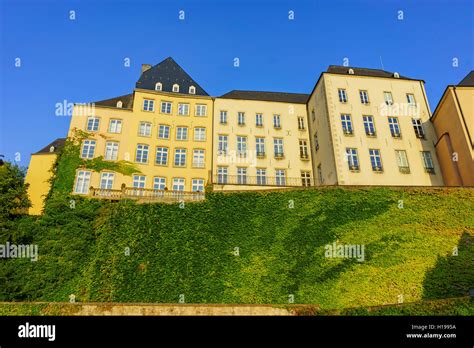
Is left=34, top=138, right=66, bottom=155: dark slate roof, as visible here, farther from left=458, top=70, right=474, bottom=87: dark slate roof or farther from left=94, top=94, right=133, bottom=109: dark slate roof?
left=458, top=70, right=474, bottom=87: dark slate roof

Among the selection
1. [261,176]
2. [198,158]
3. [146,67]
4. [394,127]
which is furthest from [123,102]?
[394,127]

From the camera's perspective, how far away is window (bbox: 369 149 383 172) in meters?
29.4

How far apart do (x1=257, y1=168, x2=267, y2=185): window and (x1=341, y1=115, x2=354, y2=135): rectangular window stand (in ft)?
30.1

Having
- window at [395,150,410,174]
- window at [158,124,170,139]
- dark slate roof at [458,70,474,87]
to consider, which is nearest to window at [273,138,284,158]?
window at [395,150,410,174]

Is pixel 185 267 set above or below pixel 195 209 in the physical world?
below

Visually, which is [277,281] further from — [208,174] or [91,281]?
[208,174]

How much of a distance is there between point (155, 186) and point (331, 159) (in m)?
17.6

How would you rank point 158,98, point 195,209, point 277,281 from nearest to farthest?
1. point 277,281
2. point 195,209
3. point 158,98

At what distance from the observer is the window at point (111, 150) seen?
106 feet

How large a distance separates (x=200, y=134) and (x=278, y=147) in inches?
351

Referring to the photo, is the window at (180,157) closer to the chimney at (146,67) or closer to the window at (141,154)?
the window at (141,154)

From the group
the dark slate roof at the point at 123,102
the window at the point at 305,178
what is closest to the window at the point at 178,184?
the dark slate roof at the point at 123,102

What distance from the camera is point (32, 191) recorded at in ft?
102
